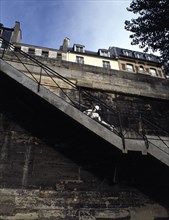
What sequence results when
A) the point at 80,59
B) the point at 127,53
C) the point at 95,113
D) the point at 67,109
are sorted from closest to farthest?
1. the point at 67,109
2. the point at 95,113
3. the point at 80,59
4. the point at 127,53

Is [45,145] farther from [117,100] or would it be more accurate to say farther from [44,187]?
[117,100]

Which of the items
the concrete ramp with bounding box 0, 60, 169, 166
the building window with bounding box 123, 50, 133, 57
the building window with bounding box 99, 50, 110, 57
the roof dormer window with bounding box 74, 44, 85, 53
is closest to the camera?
the concrete ramp with bounding box 0, 60, 169, 166

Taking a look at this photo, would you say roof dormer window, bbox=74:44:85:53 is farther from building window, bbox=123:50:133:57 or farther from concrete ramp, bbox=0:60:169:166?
concrete ramp, bbox=0:60:169:166

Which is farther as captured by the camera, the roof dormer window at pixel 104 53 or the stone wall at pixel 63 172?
the roof dormer window at pixel 104 53

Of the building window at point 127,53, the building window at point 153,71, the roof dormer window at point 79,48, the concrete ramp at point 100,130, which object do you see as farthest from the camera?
the building window at point 127,53

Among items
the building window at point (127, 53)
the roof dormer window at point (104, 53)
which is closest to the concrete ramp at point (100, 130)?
the roof dormer window at point (104, 53)

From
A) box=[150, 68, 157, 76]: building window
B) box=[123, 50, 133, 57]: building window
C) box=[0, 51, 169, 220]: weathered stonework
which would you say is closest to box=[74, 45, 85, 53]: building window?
box=[123, 50, 133, 57]: building window

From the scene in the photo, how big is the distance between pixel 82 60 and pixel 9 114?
26158 mm

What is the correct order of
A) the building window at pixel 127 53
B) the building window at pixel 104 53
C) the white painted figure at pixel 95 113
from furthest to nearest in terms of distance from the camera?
the building window at pixel 127 53
the building window at pixel 104 53
the white painted figure at pixel 95 113

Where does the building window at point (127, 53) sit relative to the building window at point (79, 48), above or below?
above

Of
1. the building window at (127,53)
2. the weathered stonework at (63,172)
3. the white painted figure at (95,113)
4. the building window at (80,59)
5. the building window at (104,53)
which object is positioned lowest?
Answer: the weathered stonework at (63,172)

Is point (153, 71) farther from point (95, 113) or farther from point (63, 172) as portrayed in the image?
point (63, 172)

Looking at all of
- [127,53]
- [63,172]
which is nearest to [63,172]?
[63,172]

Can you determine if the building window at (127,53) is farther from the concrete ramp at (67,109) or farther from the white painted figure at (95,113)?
the concrete ramp at (67,109)
